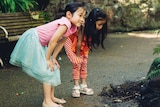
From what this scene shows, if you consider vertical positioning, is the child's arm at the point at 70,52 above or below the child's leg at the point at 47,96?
above

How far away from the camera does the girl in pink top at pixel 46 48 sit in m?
3.46

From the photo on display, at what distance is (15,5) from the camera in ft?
22.4

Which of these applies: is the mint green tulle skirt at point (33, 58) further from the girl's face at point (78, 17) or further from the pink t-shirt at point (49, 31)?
the girl's face at point (78, 17)

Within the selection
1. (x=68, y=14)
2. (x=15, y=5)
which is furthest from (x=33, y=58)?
(x=15, y=5)

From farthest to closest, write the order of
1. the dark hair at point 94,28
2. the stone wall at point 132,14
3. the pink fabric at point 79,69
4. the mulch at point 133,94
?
the stone wall at point 132,14 < the pink fabric at point 79,69 < the dark hair at point 94,28 < the mulch at point 133,94

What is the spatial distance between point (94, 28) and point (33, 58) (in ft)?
2.70

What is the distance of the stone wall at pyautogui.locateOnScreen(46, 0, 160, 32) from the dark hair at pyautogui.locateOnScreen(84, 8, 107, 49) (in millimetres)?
5006

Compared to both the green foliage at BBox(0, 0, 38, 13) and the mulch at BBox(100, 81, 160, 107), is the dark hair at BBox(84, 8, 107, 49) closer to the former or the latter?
the mulch at BBox(100, 81, 160, 107)

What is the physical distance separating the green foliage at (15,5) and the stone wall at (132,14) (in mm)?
2671

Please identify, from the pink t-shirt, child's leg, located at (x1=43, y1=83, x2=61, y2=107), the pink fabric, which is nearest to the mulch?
the pink fabric

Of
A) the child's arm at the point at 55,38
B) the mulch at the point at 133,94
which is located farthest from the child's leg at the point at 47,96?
the mulch at the point at 133,94

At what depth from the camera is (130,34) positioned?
30.0 feet

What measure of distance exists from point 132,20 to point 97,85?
5.29 metres

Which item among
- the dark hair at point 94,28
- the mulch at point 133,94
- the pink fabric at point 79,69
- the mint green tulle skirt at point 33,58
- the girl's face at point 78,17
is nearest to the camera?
the mulch at point 133,94
